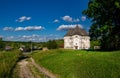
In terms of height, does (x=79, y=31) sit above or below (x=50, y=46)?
above

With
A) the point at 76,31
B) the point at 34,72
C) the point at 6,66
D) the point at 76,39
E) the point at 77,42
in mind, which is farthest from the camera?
the point at 76,31

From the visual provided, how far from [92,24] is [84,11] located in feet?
11.8

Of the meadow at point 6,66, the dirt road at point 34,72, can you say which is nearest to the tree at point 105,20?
the dirt road at point 34,72

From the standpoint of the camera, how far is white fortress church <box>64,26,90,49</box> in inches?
4860

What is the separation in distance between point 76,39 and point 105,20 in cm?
7720

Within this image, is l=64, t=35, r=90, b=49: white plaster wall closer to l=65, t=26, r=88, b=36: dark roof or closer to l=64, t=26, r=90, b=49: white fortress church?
l=64, t=26, r=90, b=49: white fortress church

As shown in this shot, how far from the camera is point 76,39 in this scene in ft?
405

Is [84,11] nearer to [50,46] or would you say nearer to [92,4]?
[92,4]

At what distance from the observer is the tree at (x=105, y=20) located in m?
44.9

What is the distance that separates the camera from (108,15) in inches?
1837

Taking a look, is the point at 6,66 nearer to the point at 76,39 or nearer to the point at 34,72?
the point at 34,72

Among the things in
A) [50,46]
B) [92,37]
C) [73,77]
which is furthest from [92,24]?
[50,46]

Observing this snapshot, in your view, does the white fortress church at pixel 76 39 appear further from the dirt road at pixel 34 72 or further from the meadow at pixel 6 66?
the dirt road at pixel 34 72

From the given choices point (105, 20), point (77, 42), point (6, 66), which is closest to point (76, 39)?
point (77, 42)
